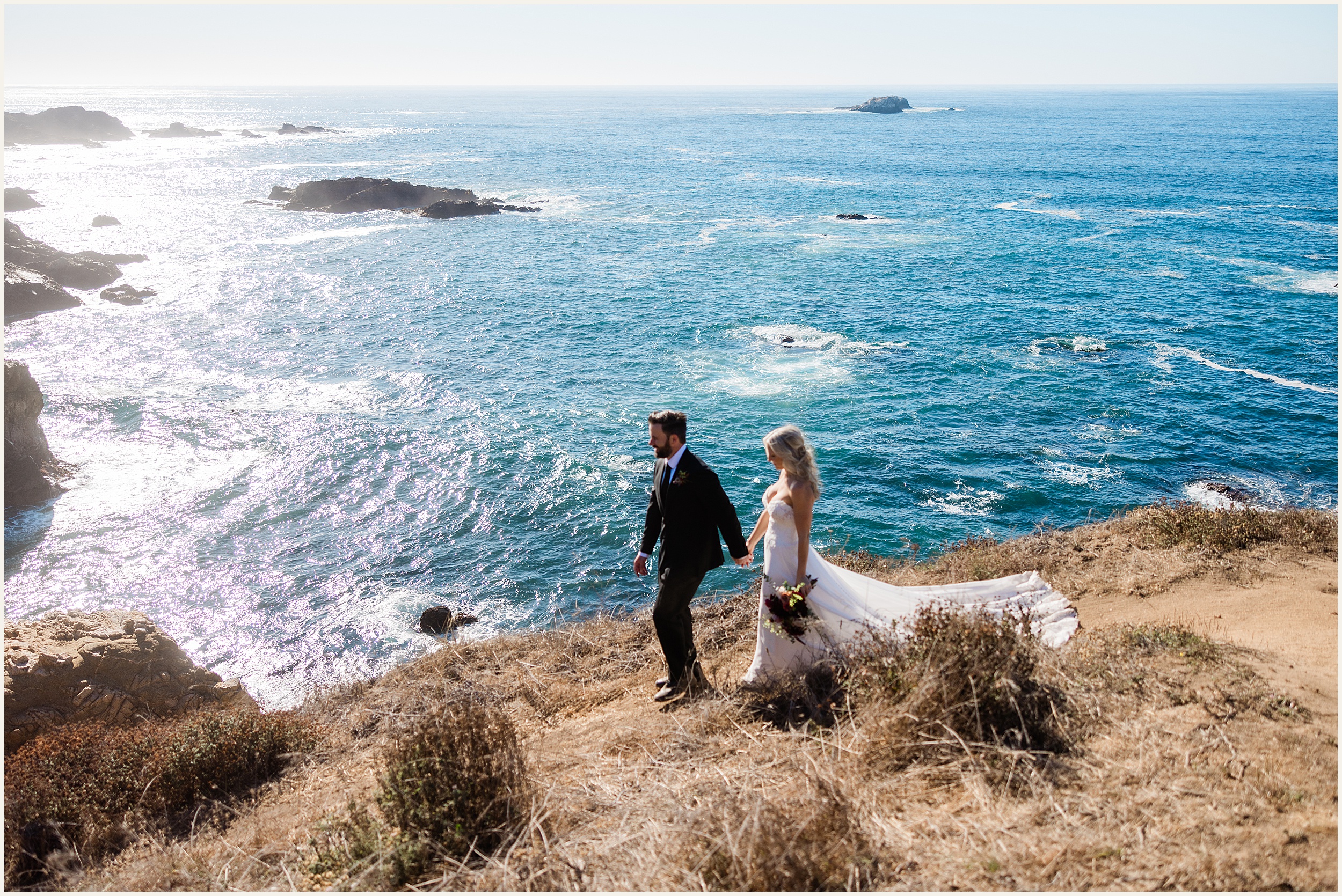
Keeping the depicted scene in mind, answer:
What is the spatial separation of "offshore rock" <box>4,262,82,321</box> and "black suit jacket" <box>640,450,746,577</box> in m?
41.4

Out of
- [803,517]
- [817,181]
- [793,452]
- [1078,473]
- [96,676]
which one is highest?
[817,181]

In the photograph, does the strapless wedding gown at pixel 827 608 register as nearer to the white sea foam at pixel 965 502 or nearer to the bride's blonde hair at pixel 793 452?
the bride's blonde hair at pixel 793 452

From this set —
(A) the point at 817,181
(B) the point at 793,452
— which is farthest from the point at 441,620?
(A) the point at 817,181

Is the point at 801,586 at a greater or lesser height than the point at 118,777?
greater

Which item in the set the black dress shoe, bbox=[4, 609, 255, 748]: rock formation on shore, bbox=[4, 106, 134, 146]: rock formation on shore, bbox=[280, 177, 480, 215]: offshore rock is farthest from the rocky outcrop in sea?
bbox=[4, 106, 134, 146]: rock formation on shore

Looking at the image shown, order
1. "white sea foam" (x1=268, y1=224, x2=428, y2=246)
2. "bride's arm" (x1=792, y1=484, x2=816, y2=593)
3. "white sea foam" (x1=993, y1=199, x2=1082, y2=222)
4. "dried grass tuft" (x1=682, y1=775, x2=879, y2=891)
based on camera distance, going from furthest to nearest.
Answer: "white sea foam" (x1=993, y1=199, x2=1082, y2=222), "white sea foam" (x1=268, y1=224, x2=428, y2=246), "bride's arm" (x1=792, y1=484, x2=816, y2=593), "dried grass tuft" (x1=682, y1=775, x2=879, y2=891)

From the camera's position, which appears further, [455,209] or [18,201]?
[18,201]

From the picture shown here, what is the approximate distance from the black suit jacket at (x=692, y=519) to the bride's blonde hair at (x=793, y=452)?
64 cm

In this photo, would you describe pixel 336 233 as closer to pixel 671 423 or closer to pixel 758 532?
pixel 671 423

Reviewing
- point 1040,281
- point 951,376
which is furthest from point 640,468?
point 1040,281

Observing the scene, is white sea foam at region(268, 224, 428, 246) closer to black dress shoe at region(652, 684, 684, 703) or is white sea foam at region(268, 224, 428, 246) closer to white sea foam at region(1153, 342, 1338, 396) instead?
white sea foam at region(1153, 342, 1338, 396)

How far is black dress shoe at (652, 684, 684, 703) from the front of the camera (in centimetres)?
702

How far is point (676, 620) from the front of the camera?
22.4 feet

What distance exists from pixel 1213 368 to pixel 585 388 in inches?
910
